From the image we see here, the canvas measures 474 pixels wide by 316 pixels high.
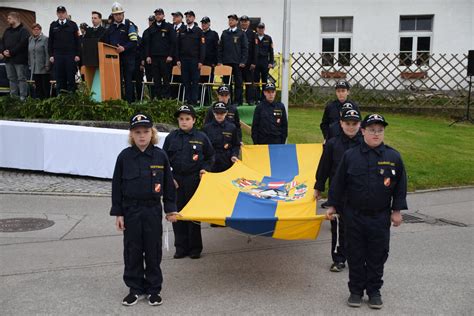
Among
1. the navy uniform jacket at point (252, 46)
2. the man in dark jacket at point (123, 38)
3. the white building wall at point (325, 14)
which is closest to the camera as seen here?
the man in dark jacket at point (123, 38)

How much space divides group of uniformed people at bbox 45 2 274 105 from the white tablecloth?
2198 millimetres

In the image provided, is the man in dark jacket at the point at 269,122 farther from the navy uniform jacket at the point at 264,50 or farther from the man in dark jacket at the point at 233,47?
the navy uniform jacket at the point at 264,50

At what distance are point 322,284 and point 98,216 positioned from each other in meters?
3.91

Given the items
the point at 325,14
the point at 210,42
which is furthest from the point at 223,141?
the point at 325,14

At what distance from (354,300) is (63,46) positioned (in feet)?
30.8

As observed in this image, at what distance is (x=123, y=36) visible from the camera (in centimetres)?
1170

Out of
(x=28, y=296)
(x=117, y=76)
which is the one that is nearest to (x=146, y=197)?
(x=28, y=296)

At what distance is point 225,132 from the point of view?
299 inches

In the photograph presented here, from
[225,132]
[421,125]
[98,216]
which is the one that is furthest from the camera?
[421,125]

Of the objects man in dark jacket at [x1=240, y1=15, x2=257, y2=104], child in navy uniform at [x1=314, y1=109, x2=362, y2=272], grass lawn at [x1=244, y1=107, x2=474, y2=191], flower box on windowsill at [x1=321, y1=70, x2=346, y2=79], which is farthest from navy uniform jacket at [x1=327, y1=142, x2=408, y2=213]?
flower box on windowsill at [x1=321, y1=70, x2=346, y2=79]

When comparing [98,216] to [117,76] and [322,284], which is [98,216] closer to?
[322,284]

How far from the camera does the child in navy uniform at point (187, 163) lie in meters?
6.37

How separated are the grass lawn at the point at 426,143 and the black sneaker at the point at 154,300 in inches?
254

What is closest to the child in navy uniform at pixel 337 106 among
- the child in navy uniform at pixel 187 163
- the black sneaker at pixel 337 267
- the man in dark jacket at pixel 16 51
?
the child in navy uniform at pixel 187 163
